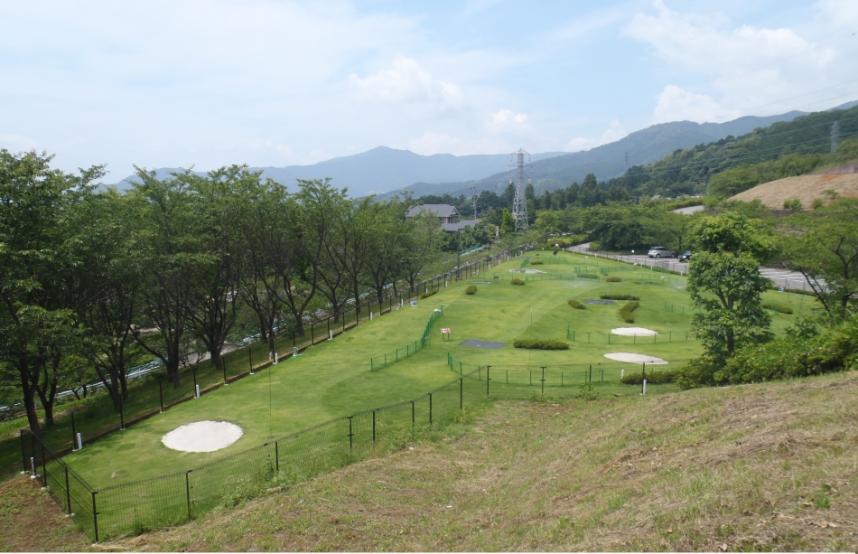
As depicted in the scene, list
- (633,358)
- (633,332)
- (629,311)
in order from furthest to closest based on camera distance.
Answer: (629,311) < (633,332) < (633,358)

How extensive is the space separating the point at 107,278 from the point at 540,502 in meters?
24.1

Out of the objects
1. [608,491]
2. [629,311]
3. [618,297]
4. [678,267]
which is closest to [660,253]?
[678,267]

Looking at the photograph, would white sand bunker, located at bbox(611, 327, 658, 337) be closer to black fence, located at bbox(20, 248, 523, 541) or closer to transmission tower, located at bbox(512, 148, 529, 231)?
black fence, located at bbox(20, 248, 523, 541)

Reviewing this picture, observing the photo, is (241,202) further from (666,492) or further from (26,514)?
(666,492)

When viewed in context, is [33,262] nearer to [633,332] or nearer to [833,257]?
[633,332]

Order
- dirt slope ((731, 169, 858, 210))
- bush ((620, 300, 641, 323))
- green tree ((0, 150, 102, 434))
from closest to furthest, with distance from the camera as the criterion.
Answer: green tree ((0, 150, 102, 434)), bush ((620, 300, 641, 323)), dirt slope ((731, 169, 858, 210))

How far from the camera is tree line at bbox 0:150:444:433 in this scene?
22.1 metres

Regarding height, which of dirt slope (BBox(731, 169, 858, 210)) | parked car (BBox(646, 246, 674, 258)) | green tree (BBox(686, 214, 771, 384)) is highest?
dirt slope (BBox(731, 169, 858, 210))

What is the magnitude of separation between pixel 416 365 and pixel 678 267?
64.5 meters

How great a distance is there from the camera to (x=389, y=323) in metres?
46.0

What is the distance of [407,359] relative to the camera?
34.6 metres

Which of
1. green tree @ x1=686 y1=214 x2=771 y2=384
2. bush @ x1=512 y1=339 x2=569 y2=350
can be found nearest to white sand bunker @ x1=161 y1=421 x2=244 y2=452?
green tree @ x1=686 y1=214 x2=771 y2=384

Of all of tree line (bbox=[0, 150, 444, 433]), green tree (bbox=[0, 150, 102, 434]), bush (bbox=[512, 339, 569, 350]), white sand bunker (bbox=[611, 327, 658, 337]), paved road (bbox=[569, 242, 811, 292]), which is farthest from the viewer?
paved road (bbox=[569, 242, 811, 292])

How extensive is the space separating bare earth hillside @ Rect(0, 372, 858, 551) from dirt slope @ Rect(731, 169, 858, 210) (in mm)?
93497
